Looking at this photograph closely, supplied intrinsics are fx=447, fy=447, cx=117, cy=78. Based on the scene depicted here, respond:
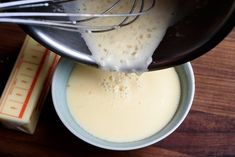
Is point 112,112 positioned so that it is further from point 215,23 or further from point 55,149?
point 215,23

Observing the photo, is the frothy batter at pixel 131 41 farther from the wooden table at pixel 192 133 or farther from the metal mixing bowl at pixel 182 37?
the wooden table at pixel 192 133

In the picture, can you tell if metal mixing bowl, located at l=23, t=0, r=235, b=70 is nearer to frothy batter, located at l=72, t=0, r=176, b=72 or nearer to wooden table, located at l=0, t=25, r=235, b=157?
frothy batter, located at l=72, t=0, r=176, b=72

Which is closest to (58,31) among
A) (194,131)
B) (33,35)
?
(33,35)

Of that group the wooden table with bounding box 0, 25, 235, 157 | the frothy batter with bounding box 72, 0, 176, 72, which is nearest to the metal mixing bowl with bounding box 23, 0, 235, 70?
the frothy batter with bounding box 72, 0, 176, 72

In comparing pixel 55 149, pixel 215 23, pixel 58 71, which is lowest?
pixel 55 149

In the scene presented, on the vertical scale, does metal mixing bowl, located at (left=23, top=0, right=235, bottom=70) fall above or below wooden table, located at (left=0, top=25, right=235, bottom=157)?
above
